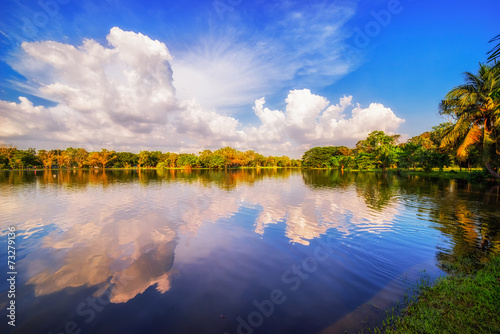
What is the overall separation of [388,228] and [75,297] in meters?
13.6

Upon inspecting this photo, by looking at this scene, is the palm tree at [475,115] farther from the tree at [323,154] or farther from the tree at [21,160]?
the tree at [21,160]

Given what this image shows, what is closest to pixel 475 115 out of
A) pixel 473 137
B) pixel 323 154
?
pixel 473 137

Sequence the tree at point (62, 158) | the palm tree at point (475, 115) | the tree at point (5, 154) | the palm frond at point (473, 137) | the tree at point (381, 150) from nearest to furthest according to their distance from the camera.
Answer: the palm tree at point (475, 115) < the palm frond at point (473, 137) < the tree at point (381, 150) < the tree at point (5, 154) < the tree at point (62, 158)

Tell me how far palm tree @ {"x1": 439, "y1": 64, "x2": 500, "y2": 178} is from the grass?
18.9 m

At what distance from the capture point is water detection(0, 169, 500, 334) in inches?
185

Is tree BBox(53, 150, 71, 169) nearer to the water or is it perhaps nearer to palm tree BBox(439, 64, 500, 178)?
the water

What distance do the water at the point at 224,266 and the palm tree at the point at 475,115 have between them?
7.36m

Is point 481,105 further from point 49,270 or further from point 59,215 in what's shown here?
point 59,215

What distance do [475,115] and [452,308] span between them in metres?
22.5

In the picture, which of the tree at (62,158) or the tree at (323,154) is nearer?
the tree at (62,158)

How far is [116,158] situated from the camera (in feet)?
388

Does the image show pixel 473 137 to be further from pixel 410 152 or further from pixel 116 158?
pixel 116 158

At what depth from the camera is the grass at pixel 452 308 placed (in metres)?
3.80

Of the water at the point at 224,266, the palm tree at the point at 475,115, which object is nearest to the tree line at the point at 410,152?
the palm tree at the point at 475,115
